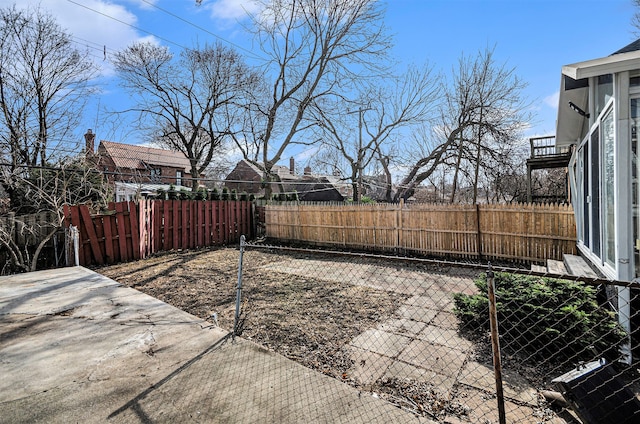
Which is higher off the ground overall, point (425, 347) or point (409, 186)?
point (409, 186)

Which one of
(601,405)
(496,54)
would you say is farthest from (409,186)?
(601,405)

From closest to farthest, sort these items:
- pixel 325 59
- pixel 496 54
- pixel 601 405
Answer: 1. pixel 601 405
2. pixel 496 54
3. pixel 325 59

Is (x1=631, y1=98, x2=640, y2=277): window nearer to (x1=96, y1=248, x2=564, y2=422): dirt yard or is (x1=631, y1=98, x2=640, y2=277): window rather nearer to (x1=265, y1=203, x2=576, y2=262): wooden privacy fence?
(x1=96, y1=248, x2=564, y2=422): dirt yard

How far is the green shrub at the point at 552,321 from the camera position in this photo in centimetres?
262

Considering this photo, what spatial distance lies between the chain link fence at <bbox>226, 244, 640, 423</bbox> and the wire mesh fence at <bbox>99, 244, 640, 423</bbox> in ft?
0.04

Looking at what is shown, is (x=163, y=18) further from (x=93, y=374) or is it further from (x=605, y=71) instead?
(x=605, y=71)

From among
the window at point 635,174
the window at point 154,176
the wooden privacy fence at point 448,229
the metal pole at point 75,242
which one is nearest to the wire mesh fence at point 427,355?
the window at point 635,174

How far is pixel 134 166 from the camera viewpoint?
16859mm

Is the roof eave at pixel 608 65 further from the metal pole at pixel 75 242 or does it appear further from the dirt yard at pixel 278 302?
the metal pole at pixel 75 242

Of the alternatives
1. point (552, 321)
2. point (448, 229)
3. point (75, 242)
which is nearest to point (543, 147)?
point (448, 229)

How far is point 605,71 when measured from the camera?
2.79 m

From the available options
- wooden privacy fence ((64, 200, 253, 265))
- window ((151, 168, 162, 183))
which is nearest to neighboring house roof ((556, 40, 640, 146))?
window ((151, 168, 162, 183))

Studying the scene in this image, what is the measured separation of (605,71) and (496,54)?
1219 cm

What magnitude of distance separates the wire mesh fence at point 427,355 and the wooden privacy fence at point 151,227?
168 inches
